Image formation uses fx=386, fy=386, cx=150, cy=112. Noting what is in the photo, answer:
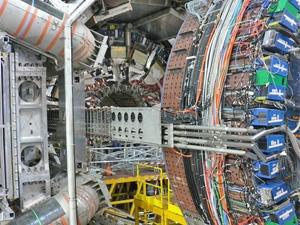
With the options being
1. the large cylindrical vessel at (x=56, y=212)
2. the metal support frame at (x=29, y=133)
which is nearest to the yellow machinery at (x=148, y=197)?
the large cylindrical vessel at (x=56, y=212)

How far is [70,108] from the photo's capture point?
4539 millimetres

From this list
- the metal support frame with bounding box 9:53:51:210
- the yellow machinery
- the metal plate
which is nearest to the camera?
the metal plate

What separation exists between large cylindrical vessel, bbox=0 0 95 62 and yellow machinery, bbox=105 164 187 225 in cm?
238

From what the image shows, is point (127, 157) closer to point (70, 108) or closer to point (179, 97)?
point (70, 108)

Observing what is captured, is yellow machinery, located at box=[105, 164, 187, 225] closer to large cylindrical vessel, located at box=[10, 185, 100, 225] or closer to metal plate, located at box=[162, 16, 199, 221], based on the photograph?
metal plate, located at box=[162, 16, 199, 221]

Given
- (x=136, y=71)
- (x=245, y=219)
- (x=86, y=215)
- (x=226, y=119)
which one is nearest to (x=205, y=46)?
(x=226, y=119)

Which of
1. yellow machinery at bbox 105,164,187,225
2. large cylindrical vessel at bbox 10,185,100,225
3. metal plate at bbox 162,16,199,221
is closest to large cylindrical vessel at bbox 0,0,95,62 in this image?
metal plate at bbox 162,16,199,221

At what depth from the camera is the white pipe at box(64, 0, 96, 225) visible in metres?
4.54

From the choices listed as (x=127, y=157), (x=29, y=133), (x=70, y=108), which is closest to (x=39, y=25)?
(x=70, y=108)

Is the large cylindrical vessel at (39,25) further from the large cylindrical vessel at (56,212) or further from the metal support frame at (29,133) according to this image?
the large cylindrical vessel at (56,212)

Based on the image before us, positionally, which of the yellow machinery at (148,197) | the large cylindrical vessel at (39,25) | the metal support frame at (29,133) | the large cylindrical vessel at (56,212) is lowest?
the yellow machinery at (148,197)

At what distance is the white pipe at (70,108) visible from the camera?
179 inches

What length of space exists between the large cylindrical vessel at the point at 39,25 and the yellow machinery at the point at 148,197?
2380mm

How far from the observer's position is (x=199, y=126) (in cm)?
358
